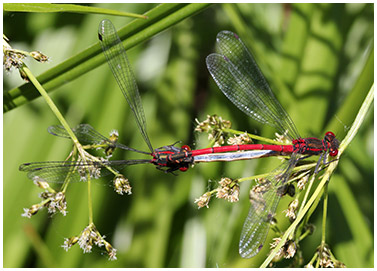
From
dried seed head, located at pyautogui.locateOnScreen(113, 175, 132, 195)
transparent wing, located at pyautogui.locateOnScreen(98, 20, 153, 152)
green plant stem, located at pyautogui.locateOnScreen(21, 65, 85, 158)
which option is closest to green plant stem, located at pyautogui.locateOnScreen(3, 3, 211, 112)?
transparent wing, located at pyautogui.locateOnScreen(98, 20, 153, 152)

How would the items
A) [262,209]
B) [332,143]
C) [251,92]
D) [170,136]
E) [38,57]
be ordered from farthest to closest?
1. [170,136]
2. [251,92]
3. [332,143]
4. [262,209]
5. [38,57]

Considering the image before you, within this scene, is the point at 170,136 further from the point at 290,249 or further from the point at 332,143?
the point at 290,249

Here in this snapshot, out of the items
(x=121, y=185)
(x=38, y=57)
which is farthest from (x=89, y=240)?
(x=38, y=57)

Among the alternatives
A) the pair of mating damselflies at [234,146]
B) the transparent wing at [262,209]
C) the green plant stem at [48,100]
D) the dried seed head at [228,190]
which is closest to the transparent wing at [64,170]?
the pair of mating damselflies at [234,146]

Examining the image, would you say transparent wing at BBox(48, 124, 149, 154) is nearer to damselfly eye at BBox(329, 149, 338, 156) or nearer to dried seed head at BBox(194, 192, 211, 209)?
dried seed head at BBox(194, 192, 211, 209)

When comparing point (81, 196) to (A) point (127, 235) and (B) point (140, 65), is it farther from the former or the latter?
(B) point (140, 65)

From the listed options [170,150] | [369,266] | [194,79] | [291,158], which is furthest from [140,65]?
[369,266]
